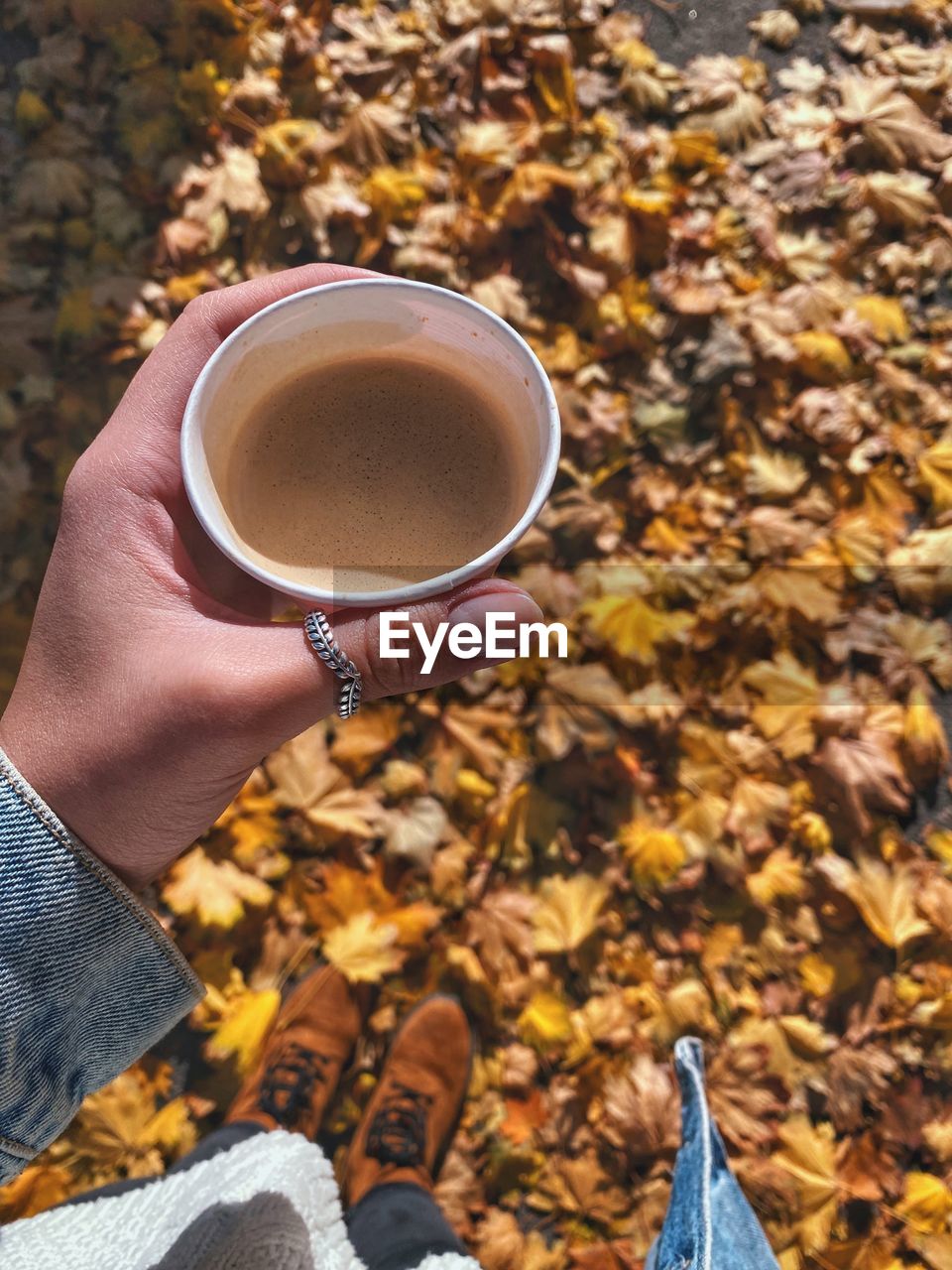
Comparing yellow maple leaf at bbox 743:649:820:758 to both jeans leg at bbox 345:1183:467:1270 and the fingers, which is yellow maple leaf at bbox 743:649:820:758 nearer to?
jeans leg at bbox 345:1183:467:1270

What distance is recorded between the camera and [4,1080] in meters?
1.21

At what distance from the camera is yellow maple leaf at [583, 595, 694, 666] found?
210cm

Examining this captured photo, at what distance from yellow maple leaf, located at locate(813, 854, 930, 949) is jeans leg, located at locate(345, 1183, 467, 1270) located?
3.65ft

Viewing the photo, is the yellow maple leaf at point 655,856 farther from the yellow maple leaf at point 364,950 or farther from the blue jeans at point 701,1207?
the yellow maple leaf at point 364,950

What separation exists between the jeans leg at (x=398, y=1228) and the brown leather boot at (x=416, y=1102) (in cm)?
3

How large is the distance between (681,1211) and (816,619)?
51.9 inches

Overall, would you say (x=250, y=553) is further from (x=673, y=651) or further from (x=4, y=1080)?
(x=673, y=651)

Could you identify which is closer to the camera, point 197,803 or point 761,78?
point 197,803

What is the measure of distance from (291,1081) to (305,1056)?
59 millimetres

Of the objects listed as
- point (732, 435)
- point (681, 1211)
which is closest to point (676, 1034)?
point (681, 1211)

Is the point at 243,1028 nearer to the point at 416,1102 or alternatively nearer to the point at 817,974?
the point at 416,1102

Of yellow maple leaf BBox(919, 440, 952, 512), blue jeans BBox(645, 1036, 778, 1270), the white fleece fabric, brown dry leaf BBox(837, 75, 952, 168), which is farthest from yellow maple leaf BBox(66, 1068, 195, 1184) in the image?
brown dry leaf BBox(837, 75, 952, 168)

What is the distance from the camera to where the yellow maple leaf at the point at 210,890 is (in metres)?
1.91

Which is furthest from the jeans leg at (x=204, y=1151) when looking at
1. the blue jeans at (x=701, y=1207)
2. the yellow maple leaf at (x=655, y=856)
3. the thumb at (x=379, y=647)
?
the thumb at (x=379, y=647)
